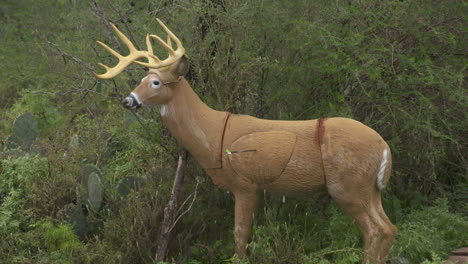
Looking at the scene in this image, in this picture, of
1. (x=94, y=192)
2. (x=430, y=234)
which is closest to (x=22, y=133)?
(x=94, y=192)

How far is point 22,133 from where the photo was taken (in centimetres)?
689

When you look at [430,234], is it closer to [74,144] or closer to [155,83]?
[155,83]

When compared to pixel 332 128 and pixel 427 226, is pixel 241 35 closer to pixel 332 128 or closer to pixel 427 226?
pixel 332 128

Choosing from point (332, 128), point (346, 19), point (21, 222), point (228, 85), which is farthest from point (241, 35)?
point (21, 222)

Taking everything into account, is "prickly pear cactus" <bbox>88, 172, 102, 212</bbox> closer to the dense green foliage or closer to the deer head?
the dense green foliage

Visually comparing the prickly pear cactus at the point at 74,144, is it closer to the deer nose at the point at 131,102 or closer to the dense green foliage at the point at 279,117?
the dense green foliage at the point at 279,117

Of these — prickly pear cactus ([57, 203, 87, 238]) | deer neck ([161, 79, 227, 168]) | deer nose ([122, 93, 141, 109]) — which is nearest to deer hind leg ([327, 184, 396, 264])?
deer neck ([161, 79, 227, 168])

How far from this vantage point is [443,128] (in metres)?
5.70

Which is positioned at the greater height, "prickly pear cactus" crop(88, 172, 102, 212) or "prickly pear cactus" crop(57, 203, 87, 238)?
Answer: "prickly pear cactus" crop(88, 172, 102, 212)

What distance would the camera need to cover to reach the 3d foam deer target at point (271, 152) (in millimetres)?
3992

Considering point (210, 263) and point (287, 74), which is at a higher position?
point (287, 74)

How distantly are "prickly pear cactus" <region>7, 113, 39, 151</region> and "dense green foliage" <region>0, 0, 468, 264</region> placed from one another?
2.70 feet

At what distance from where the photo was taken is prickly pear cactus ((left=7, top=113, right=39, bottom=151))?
22.5 ft

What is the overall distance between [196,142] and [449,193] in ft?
11.5
